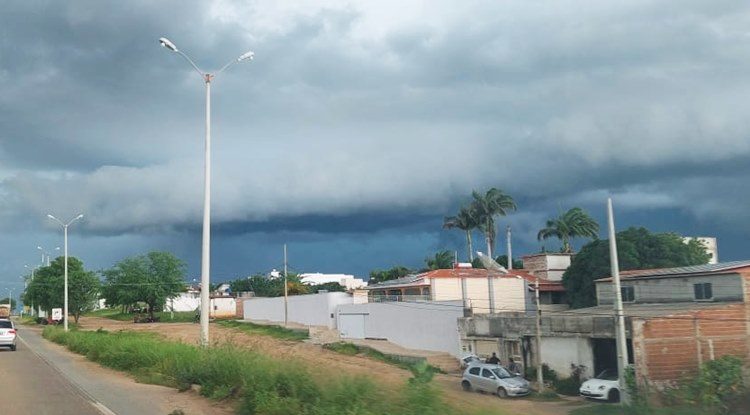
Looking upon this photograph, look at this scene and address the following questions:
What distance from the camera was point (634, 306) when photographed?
42875 millimetres

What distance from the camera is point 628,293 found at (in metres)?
45.1

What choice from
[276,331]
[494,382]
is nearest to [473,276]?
[276,331]

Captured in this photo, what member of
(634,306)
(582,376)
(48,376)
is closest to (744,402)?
(582,376)

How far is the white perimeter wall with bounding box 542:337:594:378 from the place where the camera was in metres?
Result: 36.2

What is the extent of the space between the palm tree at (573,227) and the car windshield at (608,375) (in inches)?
1697

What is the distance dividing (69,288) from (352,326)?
34.4 meters

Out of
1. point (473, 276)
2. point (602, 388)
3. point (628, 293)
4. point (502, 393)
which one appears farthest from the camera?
point (473, 276)

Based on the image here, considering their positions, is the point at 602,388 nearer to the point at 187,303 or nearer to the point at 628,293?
the point at 628,293

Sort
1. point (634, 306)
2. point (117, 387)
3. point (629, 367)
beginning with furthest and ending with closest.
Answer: point (634, 306)
point (629, 367)
point (117, 387)

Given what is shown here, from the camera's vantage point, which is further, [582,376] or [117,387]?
[582,376]

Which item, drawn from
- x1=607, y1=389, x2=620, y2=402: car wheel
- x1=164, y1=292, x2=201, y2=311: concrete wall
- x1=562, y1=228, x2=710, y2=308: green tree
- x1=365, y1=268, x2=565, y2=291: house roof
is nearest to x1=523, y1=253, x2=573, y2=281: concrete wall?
x1=365, y1=268, x2=565, y2=291: house roof

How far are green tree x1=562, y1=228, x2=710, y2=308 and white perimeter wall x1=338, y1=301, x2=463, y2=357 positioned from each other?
531 inches

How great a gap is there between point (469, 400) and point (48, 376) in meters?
16.4

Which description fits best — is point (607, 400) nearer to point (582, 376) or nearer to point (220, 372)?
point (582, 376)
